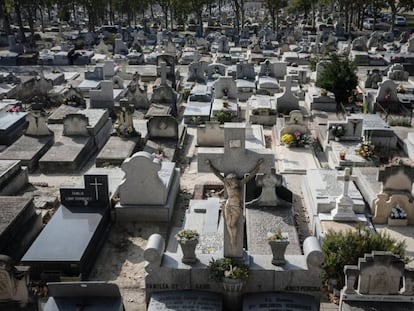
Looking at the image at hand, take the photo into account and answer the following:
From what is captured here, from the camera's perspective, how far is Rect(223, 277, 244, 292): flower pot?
297 inches

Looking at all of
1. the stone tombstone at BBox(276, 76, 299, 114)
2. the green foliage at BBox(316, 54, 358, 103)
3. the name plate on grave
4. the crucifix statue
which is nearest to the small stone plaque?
the name plate on grave

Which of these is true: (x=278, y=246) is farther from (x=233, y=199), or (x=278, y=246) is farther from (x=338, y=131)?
(x=338, y=131)

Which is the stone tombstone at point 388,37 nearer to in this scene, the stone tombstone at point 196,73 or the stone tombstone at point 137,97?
the stone tombstone at point 196,73

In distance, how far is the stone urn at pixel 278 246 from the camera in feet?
24.8

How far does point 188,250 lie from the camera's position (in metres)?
7.80

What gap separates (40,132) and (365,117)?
10.2 metres

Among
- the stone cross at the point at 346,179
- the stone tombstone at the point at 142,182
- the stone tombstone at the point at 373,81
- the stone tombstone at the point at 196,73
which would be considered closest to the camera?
the stone cross at the point at 346,179

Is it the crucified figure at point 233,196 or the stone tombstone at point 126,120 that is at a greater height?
the crucified figure at point 233,196

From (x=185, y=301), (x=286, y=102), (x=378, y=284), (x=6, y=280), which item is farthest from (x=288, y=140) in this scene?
(x=6, y=280)

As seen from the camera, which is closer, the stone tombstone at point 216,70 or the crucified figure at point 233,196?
the crucified figure at point 233,196

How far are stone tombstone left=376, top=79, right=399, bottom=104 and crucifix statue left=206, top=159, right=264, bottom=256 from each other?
1307 cm

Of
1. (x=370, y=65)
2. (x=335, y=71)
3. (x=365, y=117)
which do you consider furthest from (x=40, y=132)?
(x=370, y=65)

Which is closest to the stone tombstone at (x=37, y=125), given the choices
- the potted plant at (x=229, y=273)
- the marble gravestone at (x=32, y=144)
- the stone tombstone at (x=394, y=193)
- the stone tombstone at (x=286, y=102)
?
the marble gravestone at (x=32, y=144)

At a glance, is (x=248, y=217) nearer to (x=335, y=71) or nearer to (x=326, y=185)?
(x=326, y=185)
